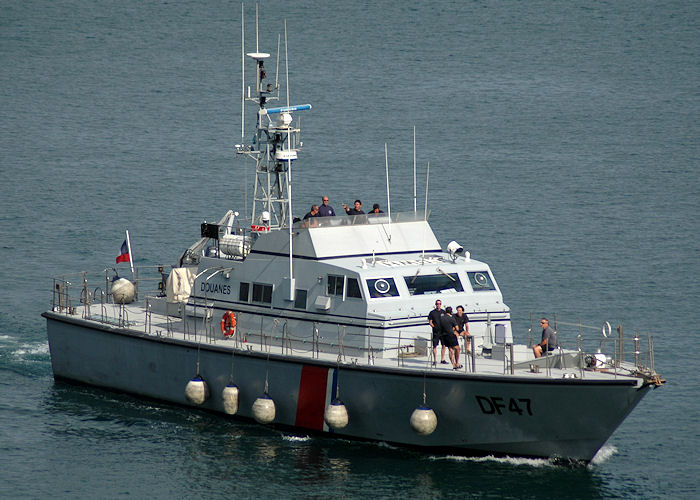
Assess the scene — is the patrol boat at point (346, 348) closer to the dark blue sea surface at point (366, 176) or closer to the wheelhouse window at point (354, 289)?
the wheelhouse window at point (354, 289)

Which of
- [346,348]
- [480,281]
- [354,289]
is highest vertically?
[480,281]

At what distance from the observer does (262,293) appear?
2930cm

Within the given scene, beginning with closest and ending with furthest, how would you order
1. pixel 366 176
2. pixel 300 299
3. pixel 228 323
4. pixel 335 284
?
pixel 335 284
pixel 300 299
pixel 228 323
pixel 366 176

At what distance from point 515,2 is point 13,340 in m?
52.5

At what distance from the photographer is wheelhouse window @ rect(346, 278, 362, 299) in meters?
27.5

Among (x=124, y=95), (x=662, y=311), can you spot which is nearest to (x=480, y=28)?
(x=124, y=95)

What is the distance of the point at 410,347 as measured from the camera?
27438mm

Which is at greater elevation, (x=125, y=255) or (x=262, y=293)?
(x=125, y=255)

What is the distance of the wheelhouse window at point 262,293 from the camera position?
29.2 metres

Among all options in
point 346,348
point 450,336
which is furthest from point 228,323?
point 450,336

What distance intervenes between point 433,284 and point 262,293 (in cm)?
402

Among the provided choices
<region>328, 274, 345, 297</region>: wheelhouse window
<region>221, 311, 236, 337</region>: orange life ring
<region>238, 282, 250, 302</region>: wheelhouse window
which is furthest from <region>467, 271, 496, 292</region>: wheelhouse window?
<region>221, 311, 236, 337</region>: orange life ring

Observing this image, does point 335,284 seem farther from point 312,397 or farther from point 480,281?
point 480,281

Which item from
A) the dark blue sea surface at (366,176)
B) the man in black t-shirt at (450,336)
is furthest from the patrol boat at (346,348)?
the dark blue sea surface at (366,176)
